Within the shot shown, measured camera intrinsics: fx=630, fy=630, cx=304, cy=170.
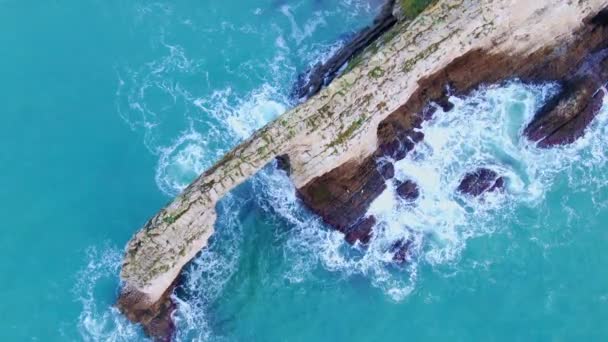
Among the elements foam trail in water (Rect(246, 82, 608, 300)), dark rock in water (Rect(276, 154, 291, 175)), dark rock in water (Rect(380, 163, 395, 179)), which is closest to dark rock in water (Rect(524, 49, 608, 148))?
foam trail in water (Rect(246, 82, 608, 300))

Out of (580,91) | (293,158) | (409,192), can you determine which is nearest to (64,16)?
(293,158)

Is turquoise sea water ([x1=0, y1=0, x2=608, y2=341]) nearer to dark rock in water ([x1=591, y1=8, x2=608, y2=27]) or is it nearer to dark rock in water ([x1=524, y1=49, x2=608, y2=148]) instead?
dark rock in water ([x1=524, y1=49, x2=608, y2=148])

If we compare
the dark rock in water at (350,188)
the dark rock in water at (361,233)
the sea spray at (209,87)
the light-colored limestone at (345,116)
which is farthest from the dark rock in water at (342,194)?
the sea spray at (209,87)

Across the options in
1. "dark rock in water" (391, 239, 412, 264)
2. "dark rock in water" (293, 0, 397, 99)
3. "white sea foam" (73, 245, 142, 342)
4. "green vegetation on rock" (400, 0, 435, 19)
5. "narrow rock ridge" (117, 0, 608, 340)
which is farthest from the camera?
"dark rock in water" (293, 0, 397, 99)

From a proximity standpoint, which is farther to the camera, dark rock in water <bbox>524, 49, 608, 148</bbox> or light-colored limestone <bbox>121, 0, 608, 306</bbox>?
dark rock in water <bbox>524, 49, 608, 148</bbox>

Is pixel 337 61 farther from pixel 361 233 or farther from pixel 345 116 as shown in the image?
pixel 361 233

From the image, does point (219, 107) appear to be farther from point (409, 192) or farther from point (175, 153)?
point (409, 192)

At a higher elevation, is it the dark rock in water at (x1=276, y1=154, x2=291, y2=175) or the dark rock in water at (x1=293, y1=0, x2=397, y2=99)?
the dark rock in water at (x1=293, y1=0, x2=397, y2=99)

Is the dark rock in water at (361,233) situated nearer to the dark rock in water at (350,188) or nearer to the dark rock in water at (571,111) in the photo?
the dark rock in water at (350,188)
